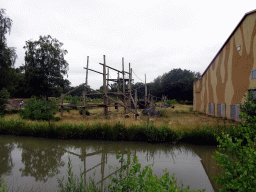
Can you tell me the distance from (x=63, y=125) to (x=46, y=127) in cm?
102

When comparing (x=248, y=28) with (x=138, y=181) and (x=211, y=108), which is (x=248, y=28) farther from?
(x=138, y=181)

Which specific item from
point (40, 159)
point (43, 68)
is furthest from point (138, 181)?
point (43, 68)

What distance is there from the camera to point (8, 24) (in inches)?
816

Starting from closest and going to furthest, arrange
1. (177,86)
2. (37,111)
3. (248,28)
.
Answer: (248,28) → (37,111) → (177,86)

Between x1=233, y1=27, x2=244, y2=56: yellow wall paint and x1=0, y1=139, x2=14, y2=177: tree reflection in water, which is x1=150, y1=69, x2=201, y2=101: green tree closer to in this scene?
x1=233, y1=27, x2=244, y2=56: yellow wall paint

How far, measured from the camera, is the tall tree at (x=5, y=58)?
19.8m

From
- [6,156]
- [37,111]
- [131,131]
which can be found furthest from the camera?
[37,111]

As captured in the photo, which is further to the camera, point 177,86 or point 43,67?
point 177,86

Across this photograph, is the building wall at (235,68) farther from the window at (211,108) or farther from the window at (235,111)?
the window at (211,108)

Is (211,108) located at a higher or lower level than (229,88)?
lower

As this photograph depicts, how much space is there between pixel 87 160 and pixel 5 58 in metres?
20.1

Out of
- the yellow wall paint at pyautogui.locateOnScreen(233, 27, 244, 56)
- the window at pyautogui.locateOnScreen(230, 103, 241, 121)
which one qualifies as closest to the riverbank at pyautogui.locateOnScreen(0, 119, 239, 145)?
the window at pyautogui.locateOnScreen(230, 103, 241, 121)

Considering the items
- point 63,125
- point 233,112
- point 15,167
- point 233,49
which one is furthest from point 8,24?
point 233,112

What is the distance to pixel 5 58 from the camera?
1978 centimetres
